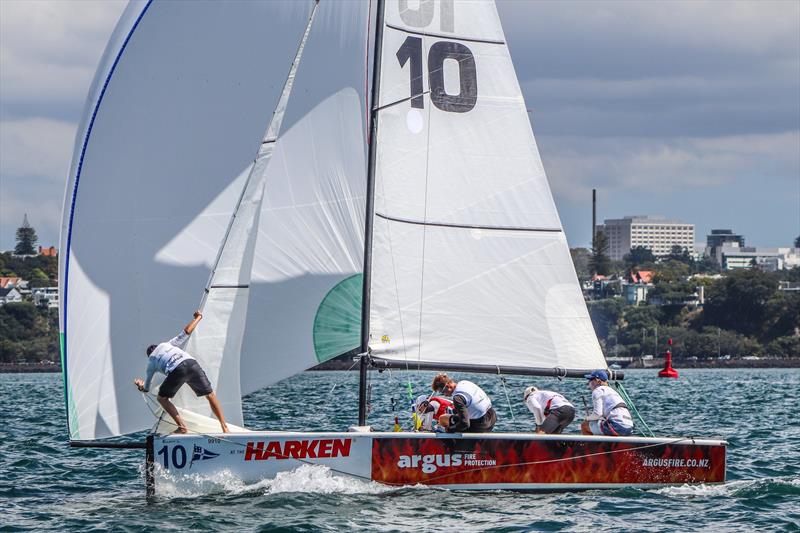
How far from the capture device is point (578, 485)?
587 inches

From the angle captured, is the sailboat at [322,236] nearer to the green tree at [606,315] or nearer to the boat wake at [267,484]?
the boat wake at [267,484]

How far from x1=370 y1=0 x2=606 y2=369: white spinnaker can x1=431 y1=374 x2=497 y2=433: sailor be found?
0.52m

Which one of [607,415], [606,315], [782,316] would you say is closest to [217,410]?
[607,415]

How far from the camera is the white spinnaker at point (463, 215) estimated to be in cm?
1551

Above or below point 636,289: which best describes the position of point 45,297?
below

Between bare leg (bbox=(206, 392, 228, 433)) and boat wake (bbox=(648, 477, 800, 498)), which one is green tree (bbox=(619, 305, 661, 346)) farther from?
bare leg (bbox=(206, 392, 228, 433))

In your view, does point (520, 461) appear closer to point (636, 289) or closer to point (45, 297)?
point (45, 297)

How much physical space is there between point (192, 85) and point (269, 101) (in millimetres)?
900

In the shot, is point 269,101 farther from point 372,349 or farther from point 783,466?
point 783,466

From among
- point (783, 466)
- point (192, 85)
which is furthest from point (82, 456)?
point (783, 466)

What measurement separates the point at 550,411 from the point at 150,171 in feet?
17.5

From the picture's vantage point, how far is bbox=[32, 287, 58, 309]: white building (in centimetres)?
13175

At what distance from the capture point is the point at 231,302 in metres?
15.1

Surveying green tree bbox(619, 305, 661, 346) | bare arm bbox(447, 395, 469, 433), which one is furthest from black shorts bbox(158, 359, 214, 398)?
green tree bbox(619, 305, 661, 346)
